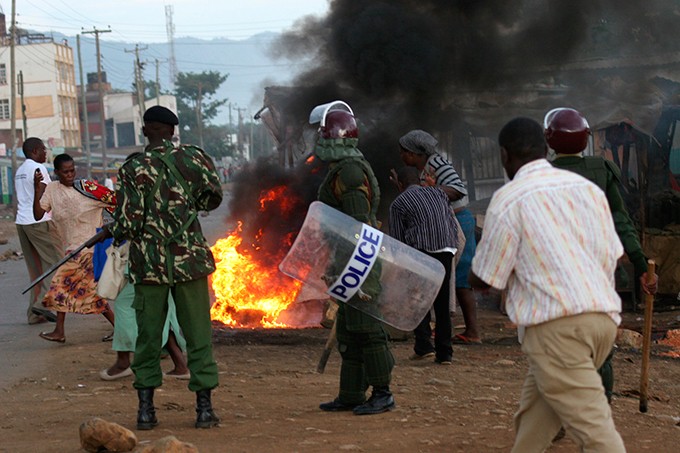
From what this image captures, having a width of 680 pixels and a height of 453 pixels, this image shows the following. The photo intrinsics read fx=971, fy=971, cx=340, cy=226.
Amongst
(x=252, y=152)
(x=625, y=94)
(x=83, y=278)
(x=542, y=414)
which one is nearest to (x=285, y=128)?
(x=625, y=94)

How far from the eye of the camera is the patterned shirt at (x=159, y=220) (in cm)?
533

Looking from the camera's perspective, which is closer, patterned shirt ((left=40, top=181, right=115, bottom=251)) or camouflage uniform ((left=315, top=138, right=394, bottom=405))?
camouflage uniform ((left=315, top=138, right=394, bottom=405))

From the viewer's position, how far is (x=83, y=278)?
8.27 m

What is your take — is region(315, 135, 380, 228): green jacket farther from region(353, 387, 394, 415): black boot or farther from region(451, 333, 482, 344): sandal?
region(451, 333, 482, 344): sandal

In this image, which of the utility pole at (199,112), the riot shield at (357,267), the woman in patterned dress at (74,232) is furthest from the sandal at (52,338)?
the utility pole at (199,112)

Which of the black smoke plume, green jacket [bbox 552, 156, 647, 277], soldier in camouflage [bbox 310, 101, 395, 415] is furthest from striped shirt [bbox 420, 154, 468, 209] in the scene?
the black smoke plume

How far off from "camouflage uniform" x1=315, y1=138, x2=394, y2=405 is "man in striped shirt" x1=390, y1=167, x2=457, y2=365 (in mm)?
1609

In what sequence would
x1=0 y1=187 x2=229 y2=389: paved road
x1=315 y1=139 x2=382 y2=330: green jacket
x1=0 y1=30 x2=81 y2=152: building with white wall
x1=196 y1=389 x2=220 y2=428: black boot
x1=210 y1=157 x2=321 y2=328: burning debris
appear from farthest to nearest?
x1=0 y1=30 x2=81 y2=152: building with white wall → x1=210 y1=157 x2=321 y2=328: burning debris → x1=0 y1=187 x2=229 y2=389: paved road → x1=315 y1=139 x2=382 y2=330: green jacket → x1=196 y1=389 x2=220 y2=428: black boot

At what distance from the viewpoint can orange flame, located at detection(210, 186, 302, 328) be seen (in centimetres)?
1116

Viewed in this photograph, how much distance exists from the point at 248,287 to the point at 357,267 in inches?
241

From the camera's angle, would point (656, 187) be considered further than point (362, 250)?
Yes

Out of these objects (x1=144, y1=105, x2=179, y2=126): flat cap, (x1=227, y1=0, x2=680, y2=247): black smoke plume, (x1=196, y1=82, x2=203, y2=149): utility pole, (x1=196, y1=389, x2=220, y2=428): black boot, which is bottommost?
(x1=196, y1=389, x2=220, y2=428): black boot

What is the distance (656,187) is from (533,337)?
10.2m

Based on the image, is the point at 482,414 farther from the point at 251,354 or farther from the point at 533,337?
the point at 251,354
